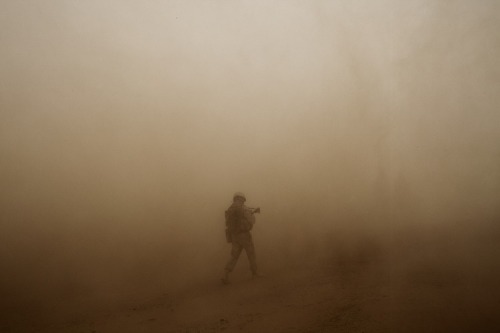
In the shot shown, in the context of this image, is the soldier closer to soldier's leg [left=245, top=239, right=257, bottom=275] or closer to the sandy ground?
soldier's leg [left=245, top=239, right=257, bottom=275]

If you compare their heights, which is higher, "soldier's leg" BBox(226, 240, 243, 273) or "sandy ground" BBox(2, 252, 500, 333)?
"soldier's leg" BBox(226, 240, 243, 273)

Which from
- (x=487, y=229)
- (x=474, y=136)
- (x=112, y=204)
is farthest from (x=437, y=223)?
(x=112, y=204)

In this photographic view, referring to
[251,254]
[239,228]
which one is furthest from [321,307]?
[239,228]

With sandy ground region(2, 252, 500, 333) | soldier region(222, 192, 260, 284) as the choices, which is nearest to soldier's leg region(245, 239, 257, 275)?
soldier region(222, 192, 260, 284)

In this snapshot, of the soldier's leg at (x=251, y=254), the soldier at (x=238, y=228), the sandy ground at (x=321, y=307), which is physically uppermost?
the soldier at (x=238, y=228)

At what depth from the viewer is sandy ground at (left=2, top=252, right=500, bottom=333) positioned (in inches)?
99.3

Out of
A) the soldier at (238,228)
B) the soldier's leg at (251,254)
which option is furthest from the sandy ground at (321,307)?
the soldier at (238,228)

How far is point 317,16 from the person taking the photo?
3609 mm

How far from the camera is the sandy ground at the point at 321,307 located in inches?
99.3

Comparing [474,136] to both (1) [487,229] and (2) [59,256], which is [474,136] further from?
(2) [59,256]

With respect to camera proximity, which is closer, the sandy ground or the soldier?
the sandy ground

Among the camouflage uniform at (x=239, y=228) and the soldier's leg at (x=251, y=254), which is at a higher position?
the camouflage uniform at (x=239, y=228)

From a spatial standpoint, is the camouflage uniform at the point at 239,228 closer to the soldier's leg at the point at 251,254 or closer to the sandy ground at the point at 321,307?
the soldier's leg at the point at 251,254

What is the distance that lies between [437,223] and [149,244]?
3.24 m
